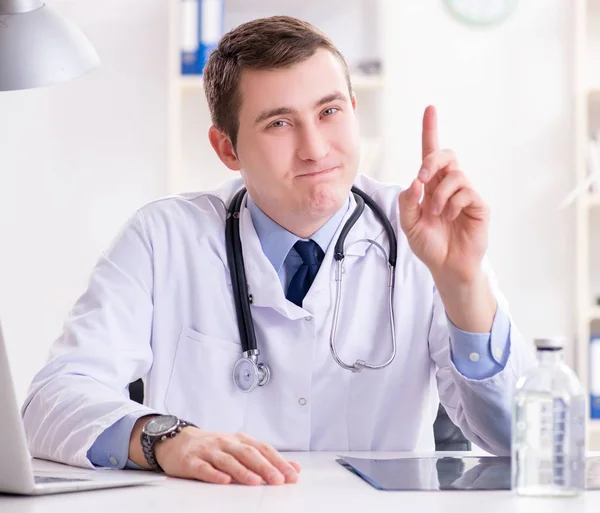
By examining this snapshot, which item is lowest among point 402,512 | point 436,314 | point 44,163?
point 402,512

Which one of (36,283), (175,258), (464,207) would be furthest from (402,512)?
(36,283)

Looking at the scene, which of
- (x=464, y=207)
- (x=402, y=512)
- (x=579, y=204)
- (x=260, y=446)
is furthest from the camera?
(x=579, y=204)

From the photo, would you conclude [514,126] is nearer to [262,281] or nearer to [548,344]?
[262,281]

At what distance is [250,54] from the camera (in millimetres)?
1860

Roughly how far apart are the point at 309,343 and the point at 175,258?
33 cm

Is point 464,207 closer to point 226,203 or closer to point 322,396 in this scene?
point 322,396

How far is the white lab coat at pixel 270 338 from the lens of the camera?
5.85 ft

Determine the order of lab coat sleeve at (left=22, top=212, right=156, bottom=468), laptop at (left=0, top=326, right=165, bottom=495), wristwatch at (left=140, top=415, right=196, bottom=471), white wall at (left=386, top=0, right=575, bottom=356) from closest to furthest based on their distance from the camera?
laptop at (left=0, top=326, right=165, bottom=495) → wristwatch at (left=140, top=415, right=196, bottom=471) → lab coat sleeve at (left=22, top=212, right=156, bottom=468) → white wall at (left=386, top=0, right=575, bottom=356)

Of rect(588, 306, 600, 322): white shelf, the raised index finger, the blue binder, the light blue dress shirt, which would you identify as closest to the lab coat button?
the light blue dress shirt

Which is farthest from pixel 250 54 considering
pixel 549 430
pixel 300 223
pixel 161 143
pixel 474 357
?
pixel 161 143

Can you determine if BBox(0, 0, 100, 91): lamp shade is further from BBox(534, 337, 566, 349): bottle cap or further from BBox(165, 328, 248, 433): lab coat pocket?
BBox(534, 337, 566, 349): bottle cap

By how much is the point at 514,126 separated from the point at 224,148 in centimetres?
174

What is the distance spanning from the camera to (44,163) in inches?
138

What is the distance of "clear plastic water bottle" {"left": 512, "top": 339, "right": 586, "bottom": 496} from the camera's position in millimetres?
1118
